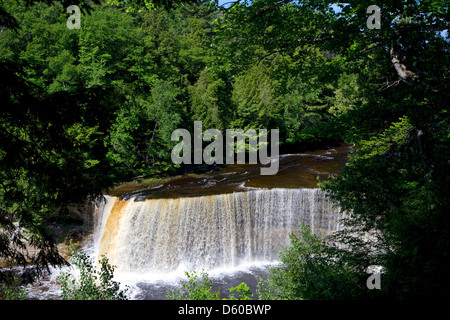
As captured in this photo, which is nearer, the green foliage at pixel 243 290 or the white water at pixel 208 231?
the green foliage at pixel 243 290

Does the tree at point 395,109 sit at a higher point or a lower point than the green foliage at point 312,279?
higher

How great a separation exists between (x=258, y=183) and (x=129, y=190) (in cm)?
747

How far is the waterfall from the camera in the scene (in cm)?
1413

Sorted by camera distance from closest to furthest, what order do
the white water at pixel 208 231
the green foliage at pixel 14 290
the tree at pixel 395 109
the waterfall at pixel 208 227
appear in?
1. the tree at pixel 395 109
2. the green foliage at pixel 14 290
3. the white water at pixel 208 231
4. the waterfall at pixel 208 227

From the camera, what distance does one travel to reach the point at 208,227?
47.1 feet

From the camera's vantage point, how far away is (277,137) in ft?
94.4

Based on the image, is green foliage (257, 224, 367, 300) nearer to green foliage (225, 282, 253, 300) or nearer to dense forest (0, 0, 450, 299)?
dense forest (0, 0, 450, 299)

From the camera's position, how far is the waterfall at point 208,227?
14.1 m
